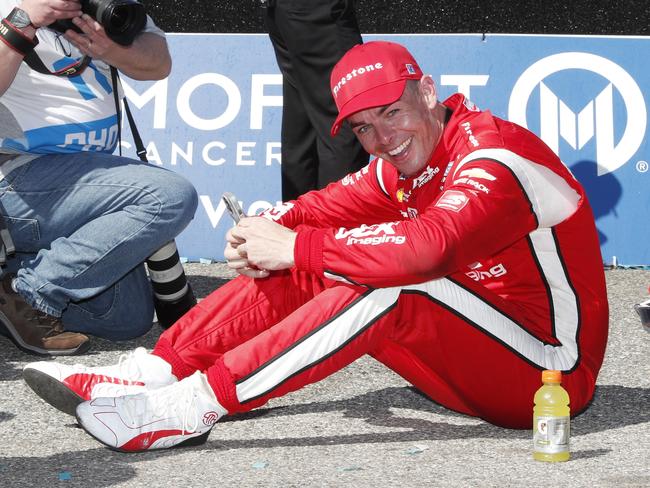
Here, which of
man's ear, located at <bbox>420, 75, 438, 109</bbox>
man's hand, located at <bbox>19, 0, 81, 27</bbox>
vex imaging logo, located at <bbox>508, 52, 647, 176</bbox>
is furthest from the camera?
vex imaging logo, located at <bbox>508, 52, 647, 176</bbox>

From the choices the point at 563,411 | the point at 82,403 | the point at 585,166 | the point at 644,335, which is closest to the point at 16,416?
the point at 82,403

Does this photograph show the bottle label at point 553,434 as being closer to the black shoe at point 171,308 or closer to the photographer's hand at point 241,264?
the photographer's hand at point 241,264

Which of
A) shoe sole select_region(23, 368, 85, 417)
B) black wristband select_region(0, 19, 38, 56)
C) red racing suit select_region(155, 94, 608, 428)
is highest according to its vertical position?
black wristband select_region(0, 19, 38, 56)

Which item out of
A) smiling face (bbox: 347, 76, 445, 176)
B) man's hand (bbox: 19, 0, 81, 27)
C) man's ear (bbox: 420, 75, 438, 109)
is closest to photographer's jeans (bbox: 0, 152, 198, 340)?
man's hand (bbox: 19, 0, 81, 27)

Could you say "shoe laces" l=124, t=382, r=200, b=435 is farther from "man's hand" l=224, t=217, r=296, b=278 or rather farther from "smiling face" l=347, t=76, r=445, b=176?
"smiling face" l=347, t=76, r=445, b=176

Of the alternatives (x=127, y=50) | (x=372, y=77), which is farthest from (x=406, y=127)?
(x=127, y=50)

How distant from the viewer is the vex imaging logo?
6227 millimetres

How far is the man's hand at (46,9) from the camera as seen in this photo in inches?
165

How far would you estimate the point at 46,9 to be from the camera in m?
4.18

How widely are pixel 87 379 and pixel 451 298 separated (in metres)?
1.13

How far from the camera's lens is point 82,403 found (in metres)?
3.34

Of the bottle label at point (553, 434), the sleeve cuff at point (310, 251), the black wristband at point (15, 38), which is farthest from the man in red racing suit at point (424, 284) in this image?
the black wristband at point (15, 38)

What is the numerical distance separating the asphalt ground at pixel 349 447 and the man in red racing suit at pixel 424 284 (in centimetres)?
10

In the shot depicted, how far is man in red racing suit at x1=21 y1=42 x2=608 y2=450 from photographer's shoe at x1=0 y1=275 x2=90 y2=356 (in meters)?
0.99
